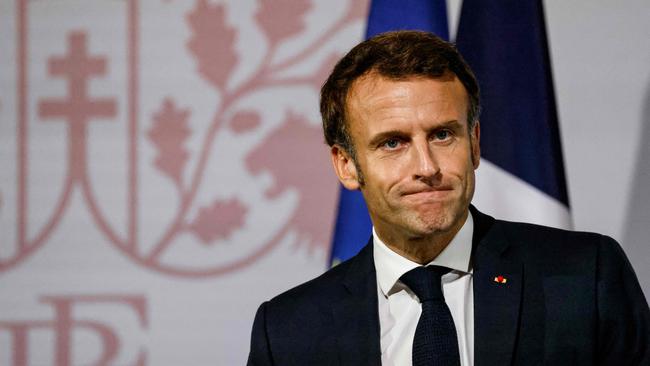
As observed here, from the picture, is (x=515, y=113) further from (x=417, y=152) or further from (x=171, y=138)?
(x=171, y=138)

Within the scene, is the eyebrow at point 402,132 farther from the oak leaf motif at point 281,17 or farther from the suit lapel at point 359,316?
the oak leaf motif at point 281,17

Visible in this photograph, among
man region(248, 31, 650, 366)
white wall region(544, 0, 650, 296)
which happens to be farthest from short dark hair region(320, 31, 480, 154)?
white wall region(544, 0, 650, 296)

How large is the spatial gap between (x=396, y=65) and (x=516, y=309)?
476 millimetres

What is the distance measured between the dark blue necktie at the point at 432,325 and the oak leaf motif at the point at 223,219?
1.09 metres

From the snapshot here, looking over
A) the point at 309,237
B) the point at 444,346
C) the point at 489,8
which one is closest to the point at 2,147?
the point at 309,237

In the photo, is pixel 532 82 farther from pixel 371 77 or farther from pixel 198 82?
pixel 198 82

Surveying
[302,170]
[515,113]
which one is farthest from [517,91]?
[302,170]

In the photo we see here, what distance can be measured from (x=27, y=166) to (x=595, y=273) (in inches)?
70.9

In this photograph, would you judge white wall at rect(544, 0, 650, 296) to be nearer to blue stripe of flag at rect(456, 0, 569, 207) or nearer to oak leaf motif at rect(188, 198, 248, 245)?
blue stripe of flag at rect(456, 0, 569, 207)

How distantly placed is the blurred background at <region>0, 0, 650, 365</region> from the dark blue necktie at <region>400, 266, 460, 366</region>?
3.26 feet

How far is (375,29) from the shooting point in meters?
2.47

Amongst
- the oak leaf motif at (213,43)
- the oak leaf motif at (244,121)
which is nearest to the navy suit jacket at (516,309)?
the oak leaf motif at (244,121)

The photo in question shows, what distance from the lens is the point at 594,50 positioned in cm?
264

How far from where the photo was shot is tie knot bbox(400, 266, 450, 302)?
166 cm
